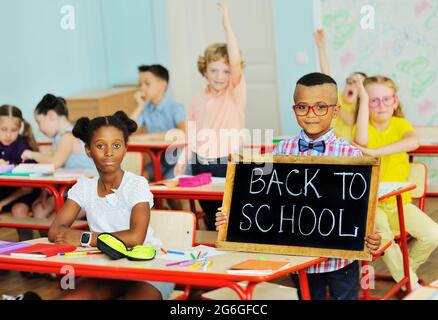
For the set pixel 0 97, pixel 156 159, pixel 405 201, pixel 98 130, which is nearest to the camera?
pixel 98 130

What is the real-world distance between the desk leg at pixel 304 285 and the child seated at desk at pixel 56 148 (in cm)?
270

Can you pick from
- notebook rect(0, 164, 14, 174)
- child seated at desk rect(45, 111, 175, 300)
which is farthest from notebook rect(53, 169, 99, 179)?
child seated at desk rect(45, 111, 175, 300)

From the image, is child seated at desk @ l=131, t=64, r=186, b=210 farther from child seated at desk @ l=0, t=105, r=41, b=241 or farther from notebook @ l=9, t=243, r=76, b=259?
notebook @ l=9, t=243, r=76, b=259

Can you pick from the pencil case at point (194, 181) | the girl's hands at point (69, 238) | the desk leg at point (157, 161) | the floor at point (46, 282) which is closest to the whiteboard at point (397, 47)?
the desk leg at point (157, 161)

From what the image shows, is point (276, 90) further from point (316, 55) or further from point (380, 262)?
point (380, 262)

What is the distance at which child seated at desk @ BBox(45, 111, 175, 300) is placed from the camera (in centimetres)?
369

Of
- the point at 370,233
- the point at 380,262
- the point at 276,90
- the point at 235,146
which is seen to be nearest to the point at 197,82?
the point at 276,90

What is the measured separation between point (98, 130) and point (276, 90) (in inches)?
192

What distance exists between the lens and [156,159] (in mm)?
6656

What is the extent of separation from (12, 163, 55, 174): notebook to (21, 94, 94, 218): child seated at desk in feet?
0.76

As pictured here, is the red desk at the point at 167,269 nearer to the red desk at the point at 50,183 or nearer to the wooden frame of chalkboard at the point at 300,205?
the wooden frame of chalkboard at the point at 300,205

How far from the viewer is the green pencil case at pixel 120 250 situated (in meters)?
3.41
